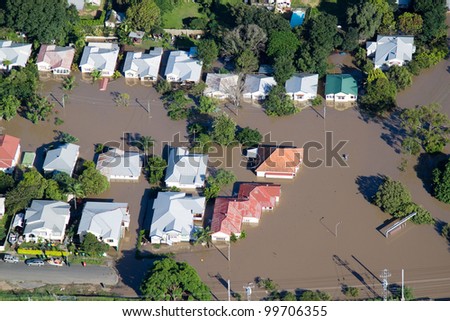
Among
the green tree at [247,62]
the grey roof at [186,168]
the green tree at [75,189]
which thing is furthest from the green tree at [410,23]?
the green tree at [75,189]

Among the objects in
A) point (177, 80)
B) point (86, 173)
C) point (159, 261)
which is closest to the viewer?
point (159, 261)

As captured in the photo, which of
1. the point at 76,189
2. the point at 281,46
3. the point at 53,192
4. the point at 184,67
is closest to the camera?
the point at 53,192

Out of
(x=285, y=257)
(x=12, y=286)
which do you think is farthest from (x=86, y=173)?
(x=285, y=257)

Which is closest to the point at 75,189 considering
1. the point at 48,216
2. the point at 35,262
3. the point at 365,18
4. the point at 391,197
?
the point at 48,216

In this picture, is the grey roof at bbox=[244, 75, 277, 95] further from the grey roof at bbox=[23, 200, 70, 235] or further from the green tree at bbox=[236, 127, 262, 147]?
the grey roof at bbox=[23, 200, 70, 235]

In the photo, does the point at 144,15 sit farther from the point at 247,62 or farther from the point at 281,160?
the point at 281,160

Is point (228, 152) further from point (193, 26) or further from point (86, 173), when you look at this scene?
point (193, 26)
